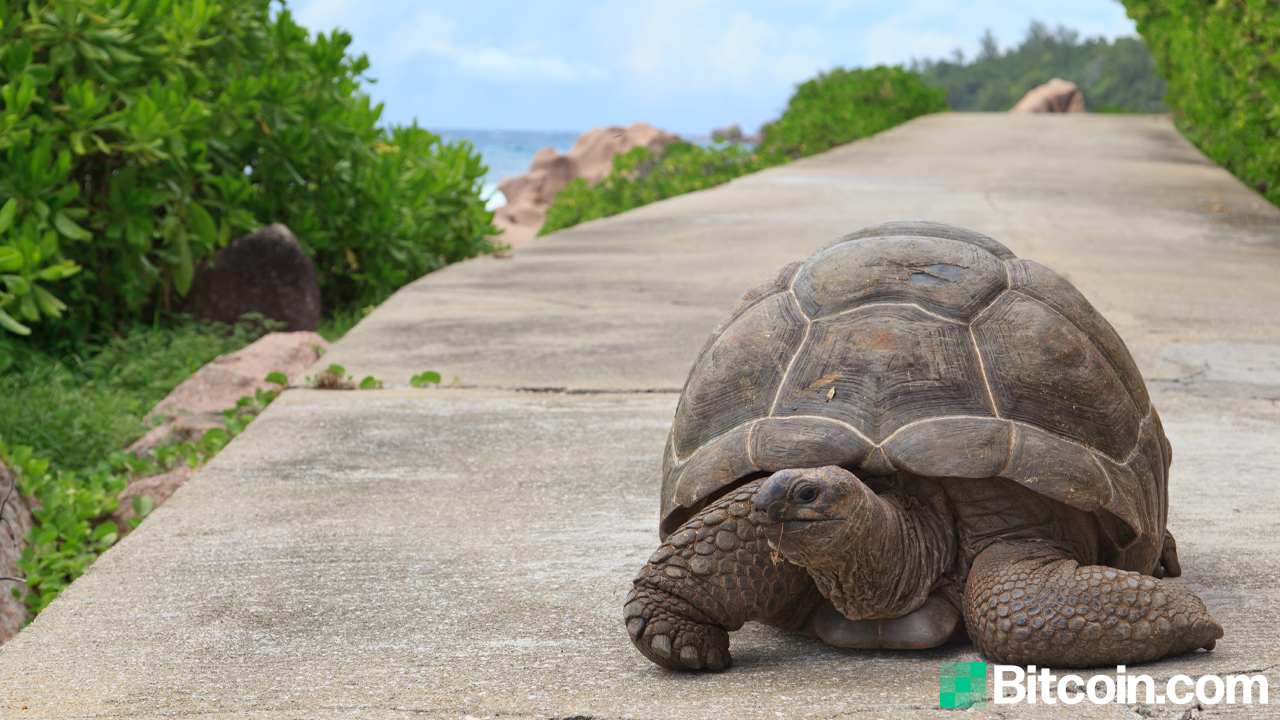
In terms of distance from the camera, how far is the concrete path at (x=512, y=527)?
2053mm

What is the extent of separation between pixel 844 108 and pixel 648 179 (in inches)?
178

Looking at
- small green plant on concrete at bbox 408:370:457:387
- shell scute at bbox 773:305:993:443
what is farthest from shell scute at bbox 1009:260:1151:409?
small green plant on concrete at bbox 408:370:457:387

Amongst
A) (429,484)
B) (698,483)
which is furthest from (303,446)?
(698,483)

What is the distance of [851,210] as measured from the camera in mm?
8641

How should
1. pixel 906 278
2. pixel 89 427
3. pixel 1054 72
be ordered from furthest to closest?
pixel 1054 72
pixel 89 427
pixel 906 278

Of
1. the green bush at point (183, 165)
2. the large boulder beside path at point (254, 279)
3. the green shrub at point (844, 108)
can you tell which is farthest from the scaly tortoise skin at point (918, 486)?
the green shrub at point (844, 108)

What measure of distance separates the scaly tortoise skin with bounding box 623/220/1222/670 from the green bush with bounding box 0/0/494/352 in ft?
9.52

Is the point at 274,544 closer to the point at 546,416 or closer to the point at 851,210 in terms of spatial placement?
the point at 546,416

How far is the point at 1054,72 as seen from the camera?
3725 centimetres

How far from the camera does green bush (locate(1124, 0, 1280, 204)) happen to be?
709 cm

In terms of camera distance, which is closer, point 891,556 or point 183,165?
point 891,556

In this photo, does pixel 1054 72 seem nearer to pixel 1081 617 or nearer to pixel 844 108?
pixel 844 108

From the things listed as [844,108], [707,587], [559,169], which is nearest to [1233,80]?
[844,108]

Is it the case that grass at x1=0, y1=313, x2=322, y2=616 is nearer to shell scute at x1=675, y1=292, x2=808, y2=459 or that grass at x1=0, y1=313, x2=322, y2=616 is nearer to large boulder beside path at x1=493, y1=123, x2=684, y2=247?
shell scute at x1=675, y1=292, x2=808, y2=459
